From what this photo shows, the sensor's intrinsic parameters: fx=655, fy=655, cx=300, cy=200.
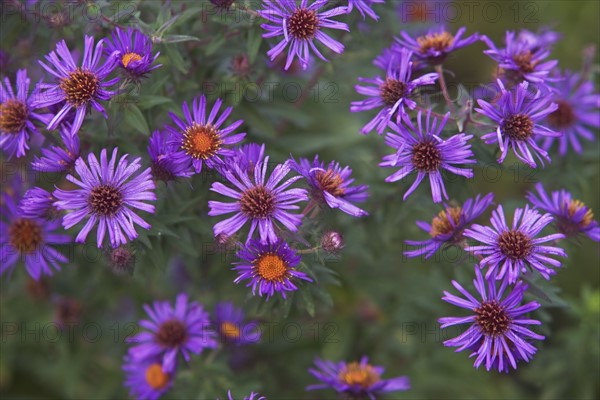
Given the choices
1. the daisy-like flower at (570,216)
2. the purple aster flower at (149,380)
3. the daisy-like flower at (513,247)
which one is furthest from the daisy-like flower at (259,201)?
the daisy-like flower at (570,216)

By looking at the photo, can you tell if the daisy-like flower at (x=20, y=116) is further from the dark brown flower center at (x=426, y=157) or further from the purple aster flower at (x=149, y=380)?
the dark brown flower center at (x=426, y=157)

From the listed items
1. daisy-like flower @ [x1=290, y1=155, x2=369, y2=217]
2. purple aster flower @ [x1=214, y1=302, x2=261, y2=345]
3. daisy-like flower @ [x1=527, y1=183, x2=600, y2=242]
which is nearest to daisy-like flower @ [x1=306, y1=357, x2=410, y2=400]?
purple aster flower @ [x1=214, y1=302, x2=261, y2=345]

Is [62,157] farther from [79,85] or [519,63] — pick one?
[519,63]

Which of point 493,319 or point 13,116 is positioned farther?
point 13,116

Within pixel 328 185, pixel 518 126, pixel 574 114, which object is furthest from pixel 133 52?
pixel 574 114

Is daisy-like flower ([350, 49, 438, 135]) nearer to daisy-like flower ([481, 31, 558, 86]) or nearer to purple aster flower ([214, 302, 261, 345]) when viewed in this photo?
daisy-like flower ([481, 31, 558, 86])
